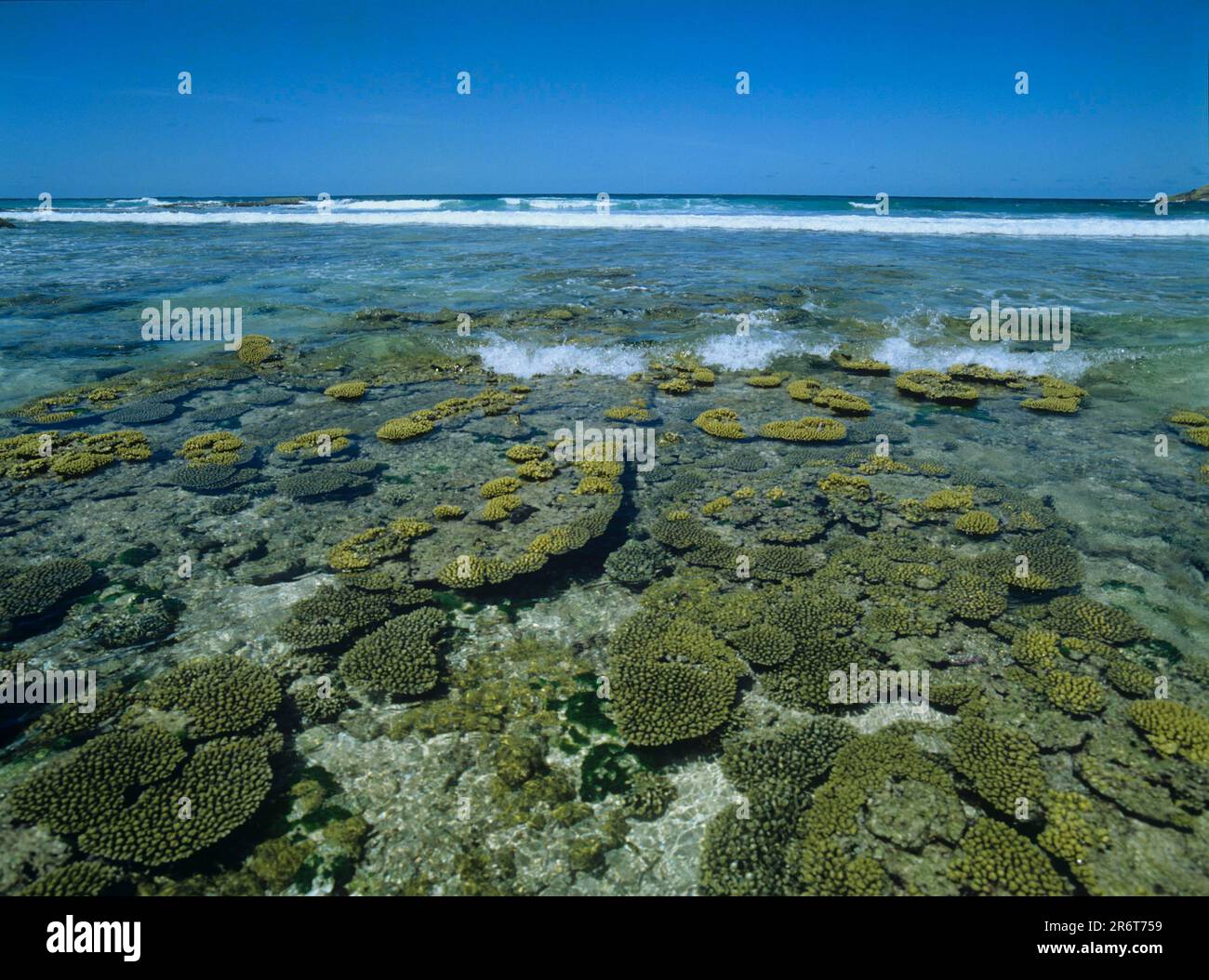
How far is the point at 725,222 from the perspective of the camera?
5431 centimetres

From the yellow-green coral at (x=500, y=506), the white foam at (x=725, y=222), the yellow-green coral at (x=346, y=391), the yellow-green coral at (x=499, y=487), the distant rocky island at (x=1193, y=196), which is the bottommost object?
the yellow-green coral at (x=500, y=506)

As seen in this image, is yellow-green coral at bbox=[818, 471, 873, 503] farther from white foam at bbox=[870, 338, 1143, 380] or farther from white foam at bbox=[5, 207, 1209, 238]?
white foam at bbox=[5, 207, 1209, 238]

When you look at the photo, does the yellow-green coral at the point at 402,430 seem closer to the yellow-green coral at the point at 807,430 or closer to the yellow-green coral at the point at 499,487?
the yellow-green coral at the point at 499,487

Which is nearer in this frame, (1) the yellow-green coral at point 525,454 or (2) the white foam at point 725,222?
(1) the yellow-green coral at point 525,454

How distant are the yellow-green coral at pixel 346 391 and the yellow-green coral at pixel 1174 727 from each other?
15.0 metres

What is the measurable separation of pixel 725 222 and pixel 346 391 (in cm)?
4891

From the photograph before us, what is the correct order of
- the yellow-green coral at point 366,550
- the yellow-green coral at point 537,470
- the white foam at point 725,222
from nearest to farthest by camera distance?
the yellow-green coral at point 366,550
the yellow-green coral at point 537,470
the white foam at point 725,222

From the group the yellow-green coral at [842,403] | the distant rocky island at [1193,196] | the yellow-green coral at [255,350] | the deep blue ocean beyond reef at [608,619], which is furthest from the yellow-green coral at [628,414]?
the distant rocky island at [1193,196]

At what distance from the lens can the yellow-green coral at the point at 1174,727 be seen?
526 cm

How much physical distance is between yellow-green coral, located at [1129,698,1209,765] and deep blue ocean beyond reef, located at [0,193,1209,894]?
1.2 inches

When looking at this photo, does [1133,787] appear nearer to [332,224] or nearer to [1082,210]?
[332,224]

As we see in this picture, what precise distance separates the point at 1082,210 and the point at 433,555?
9275 cm

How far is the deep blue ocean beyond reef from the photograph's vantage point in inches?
183

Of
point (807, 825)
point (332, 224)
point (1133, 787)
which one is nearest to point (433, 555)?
point (807, 825)
